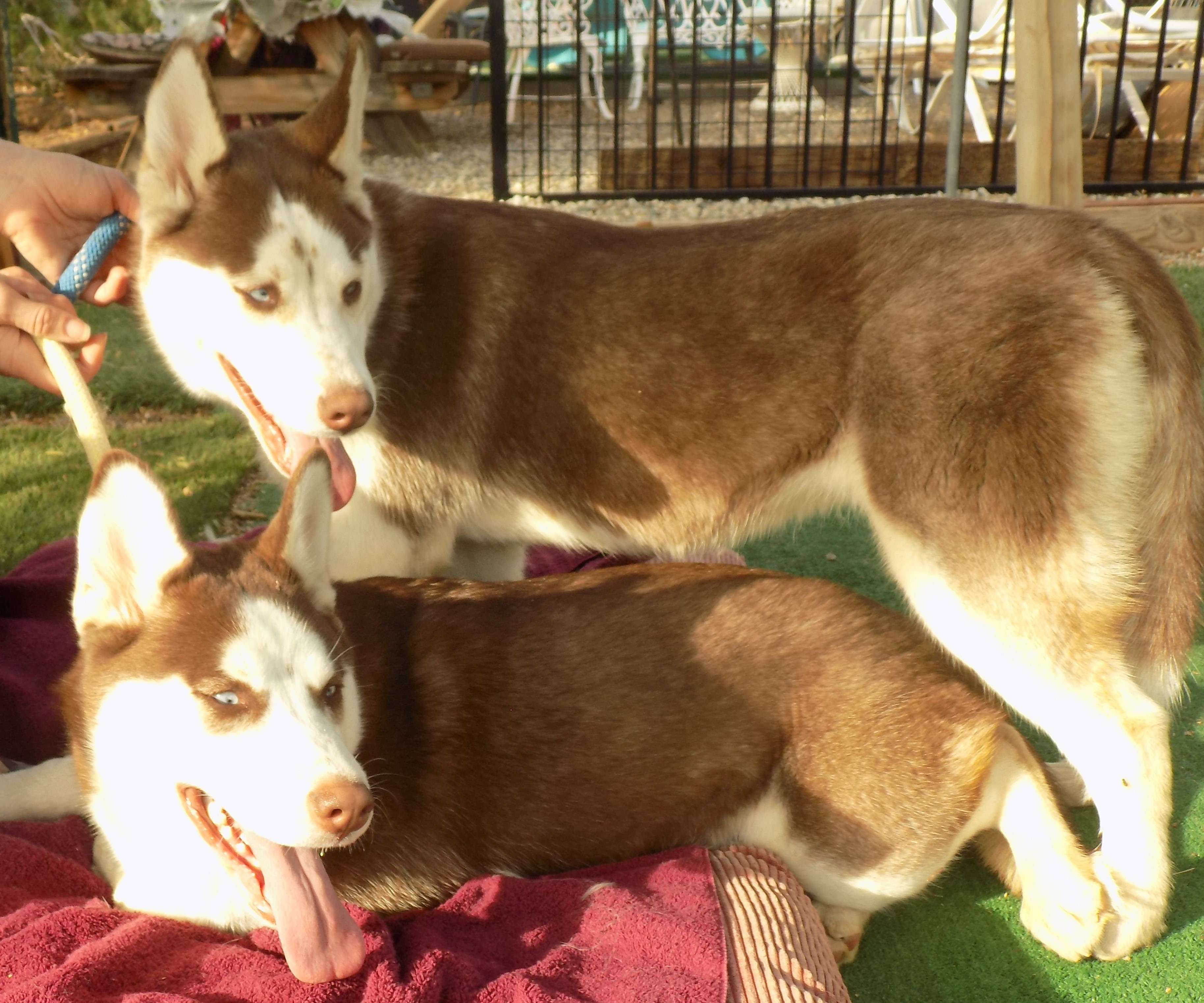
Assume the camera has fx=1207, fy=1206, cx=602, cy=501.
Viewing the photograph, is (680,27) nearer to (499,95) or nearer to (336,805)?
(499,95)

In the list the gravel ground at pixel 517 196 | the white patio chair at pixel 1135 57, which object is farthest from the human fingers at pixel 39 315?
the white patio chair at pixel 1135 57

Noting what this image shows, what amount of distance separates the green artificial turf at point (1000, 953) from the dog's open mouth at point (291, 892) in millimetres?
1097

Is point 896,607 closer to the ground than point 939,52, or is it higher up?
closer to the ground

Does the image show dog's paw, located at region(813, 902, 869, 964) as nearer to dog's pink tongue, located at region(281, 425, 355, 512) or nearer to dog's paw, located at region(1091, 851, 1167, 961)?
dog's paw, located at region(1091, 851, 1167, 961)

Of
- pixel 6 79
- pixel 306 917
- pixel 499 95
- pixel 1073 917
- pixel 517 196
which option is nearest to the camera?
pixel 306 917

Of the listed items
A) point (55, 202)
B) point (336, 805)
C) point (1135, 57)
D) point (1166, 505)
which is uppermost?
point (1135, 57)

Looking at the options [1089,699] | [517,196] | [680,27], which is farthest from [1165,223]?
[680,27]

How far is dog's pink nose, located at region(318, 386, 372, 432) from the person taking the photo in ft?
9.29

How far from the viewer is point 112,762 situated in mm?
2361

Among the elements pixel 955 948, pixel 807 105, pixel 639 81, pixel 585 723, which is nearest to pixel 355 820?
pixel 585 723

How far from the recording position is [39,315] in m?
2.98

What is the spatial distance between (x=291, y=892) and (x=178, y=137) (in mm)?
1875

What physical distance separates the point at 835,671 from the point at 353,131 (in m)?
1.88

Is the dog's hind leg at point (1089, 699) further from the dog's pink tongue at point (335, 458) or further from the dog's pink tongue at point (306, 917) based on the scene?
the dog's pink tongue at point (306, 917)
